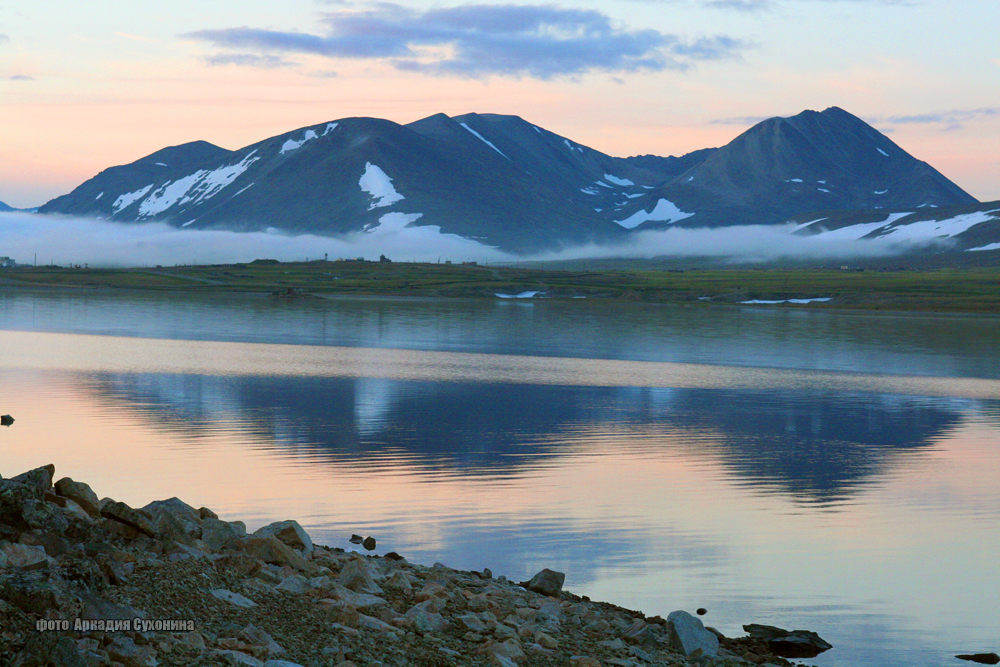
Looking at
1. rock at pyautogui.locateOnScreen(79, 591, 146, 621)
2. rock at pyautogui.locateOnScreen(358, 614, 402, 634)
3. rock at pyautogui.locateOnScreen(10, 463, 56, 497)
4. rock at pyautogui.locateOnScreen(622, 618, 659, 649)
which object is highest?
rock at pyautogui.locateOnScreen(10, 463, 56, 497)

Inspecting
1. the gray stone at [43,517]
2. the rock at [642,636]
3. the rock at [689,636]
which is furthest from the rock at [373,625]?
the gray stone at [43,517]

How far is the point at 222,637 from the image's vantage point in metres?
12.4

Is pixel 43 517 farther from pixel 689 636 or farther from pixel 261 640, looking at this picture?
pixel 689 636

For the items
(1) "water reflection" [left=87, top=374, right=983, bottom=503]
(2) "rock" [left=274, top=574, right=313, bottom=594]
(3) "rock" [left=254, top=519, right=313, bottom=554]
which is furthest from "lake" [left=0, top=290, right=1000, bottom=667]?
(2) "rock" [left=274, top=574, right=313, bottom=594]

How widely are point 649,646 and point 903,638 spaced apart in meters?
4.23

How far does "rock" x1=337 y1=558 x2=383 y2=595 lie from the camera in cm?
1519

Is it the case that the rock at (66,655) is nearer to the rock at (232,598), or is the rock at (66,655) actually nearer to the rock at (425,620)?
the rock at (232,598)

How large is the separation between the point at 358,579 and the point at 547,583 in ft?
10.8

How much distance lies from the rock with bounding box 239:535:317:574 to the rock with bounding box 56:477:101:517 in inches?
90.8

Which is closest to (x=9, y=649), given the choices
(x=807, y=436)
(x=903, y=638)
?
(x=903, y=638)

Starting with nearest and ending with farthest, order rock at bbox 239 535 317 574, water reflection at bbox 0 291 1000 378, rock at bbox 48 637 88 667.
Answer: rock at bbox 48 637 88 667 < rock at bbox 239 535 317 574 < water reflection at bbox 0 291 1000 378

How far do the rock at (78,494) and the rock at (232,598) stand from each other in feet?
10.5

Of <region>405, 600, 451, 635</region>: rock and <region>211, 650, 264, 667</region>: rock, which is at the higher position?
<region>211, 650, 264, 667</region>: rock

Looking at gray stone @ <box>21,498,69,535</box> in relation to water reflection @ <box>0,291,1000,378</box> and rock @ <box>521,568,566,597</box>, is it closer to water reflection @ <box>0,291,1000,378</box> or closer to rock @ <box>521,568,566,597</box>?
rock @ <box>521,568,566,597</box>
